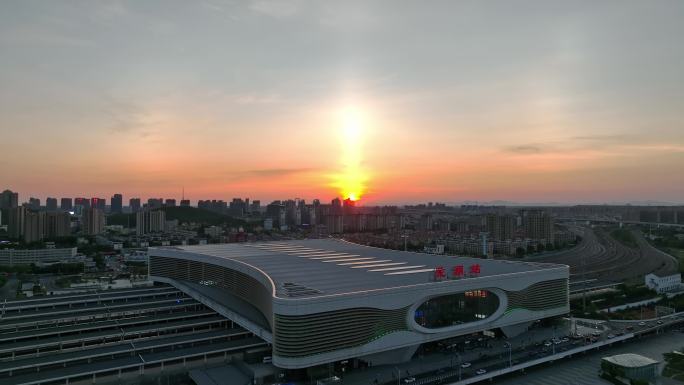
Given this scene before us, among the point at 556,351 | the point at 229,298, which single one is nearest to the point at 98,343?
the point at 229,298

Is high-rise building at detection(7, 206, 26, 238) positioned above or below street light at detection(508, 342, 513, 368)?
above

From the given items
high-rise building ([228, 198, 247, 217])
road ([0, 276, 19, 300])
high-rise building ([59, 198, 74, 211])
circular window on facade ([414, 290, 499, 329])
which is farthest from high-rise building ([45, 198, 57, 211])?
circular window on facade ([414, 290, 499, 329])

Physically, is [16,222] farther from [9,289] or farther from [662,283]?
[662,283]

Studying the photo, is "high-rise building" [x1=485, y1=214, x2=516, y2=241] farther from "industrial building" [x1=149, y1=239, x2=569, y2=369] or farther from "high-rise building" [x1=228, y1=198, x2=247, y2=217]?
"high-rise building" [x1=228, y1=198, x2=247, y2=217]

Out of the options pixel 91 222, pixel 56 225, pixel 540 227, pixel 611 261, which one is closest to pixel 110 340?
pixel 611 261

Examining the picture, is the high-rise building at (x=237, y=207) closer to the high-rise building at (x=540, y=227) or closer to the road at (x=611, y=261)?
the high-rise building at (x=540, y=227)

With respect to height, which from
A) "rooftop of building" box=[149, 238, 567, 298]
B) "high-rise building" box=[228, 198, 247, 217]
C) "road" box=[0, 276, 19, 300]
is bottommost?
"road" box=[0, 276, 19, 300]

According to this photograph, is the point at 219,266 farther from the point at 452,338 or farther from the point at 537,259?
the point at 537,259
